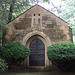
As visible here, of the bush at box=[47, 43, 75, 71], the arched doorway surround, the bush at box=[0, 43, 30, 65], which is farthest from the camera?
the arched doorway surround

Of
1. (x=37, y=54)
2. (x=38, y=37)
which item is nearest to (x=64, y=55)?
(x=37, y=54)

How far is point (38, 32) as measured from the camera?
1016cm

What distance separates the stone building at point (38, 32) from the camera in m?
9.96

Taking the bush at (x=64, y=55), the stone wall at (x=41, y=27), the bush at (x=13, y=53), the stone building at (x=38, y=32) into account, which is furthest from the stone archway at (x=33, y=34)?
the bush at (x=64, y=55)

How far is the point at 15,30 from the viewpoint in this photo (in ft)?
34.1

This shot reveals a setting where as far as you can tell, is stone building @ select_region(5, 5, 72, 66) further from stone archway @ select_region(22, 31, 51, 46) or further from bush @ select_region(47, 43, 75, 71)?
bush @ select_region(47, 43, 75, 71)

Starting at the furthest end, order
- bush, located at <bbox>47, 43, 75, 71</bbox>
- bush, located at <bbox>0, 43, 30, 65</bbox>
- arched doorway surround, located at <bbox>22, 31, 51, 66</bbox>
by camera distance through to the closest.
Result: arched doorway surround, located at <bbox>22, 31, 51, 66</bbox>
bush, located at <bbox>0, 43, 30, 65</bbox>
bush, located at <bbox>47, 43, 75, 71</bbox>

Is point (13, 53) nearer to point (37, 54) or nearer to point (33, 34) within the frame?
point (37, 54)

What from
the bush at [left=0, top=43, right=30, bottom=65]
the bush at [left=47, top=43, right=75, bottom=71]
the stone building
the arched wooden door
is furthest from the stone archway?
the bush at [left=47, top=43, right=75, bottom=71]

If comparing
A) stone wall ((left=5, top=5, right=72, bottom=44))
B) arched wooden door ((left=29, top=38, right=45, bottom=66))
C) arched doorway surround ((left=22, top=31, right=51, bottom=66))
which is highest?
stone wall ((left=5, top=5, right=72, bottom=44))

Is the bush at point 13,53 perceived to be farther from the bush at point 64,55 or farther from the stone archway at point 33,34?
the bush at point 64,55

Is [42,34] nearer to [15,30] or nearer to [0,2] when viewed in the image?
[15,30]

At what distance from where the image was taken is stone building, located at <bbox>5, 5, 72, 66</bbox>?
392 inches

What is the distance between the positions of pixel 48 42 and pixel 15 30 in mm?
3096
